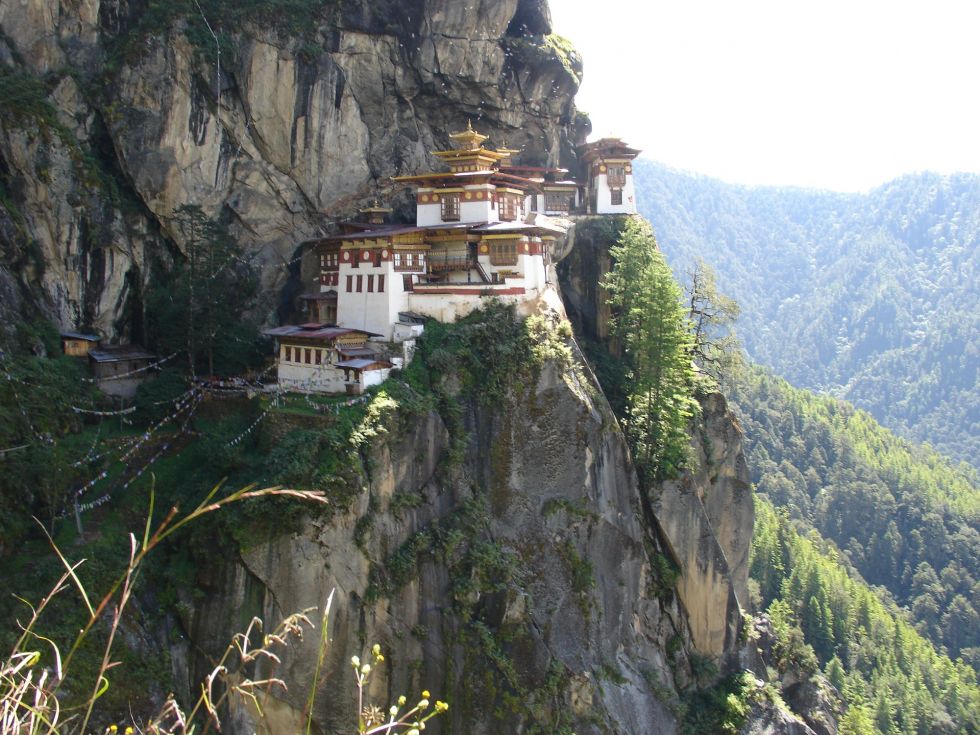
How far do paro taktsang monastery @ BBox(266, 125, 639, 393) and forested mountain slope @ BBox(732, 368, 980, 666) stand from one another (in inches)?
3210

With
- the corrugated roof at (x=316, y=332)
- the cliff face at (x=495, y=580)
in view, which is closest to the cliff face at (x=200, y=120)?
the corrugated roof at (x=316, y=332)

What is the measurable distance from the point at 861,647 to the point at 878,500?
170 feet

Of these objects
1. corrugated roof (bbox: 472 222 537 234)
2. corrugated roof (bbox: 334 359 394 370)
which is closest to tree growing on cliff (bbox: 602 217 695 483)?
corrugated roof (bbox: 472 222 537 234)

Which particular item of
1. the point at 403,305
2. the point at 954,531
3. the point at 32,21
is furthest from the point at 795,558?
the point at 32,21

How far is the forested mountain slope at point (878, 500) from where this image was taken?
354ft

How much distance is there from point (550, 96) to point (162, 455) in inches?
1359

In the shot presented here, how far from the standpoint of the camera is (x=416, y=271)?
40.4m

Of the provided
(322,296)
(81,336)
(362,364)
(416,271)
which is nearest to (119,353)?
(81,336)

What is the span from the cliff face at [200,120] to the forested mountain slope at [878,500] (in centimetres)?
8298

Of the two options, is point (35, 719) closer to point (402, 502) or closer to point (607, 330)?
point (402, 502)

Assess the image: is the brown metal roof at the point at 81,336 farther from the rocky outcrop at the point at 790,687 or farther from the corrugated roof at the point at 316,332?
the rocky outcrop at the point at 790,687

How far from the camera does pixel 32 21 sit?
4006 centimetres

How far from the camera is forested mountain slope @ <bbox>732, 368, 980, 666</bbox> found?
354ft

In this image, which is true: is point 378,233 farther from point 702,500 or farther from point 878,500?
point 878,500
